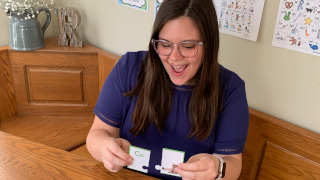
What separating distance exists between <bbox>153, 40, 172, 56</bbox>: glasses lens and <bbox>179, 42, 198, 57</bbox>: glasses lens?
46 millimetres

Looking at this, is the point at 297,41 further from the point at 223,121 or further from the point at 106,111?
the point at 106,111

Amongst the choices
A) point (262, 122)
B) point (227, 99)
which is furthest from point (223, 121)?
point (262, 122)

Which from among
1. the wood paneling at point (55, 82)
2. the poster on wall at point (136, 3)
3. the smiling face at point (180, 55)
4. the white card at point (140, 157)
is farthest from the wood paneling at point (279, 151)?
the wood paneling at point (55, 82)

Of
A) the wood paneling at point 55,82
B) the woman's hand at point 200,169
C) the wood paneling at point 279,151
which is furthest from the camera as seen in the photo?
the wood paneling at point 55,82

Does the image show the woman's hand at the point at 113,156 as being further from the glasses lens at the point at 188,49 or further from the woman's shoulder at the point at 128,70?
the glasses lens at the point at 188,49

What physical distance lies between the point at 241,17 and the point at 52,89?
5.06 feet

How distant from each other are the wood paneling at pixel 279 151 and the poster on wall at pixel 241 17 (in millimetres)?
411

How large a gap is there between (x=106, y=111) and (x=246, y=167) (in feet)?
2.88

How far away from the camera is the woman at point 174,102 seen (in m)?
1.04

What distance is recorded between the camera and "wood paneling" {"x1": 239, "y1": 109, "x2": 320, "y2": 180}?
1343 millimetres

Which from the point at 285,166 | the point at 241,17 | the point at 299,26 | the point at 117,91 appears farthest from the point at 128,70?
the point at 285,166

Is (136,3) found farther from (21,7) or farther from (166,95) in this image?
(166,95)

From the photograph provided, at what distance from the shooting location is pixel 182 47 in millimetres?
1056

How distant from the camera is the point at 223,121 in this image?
123 cm
